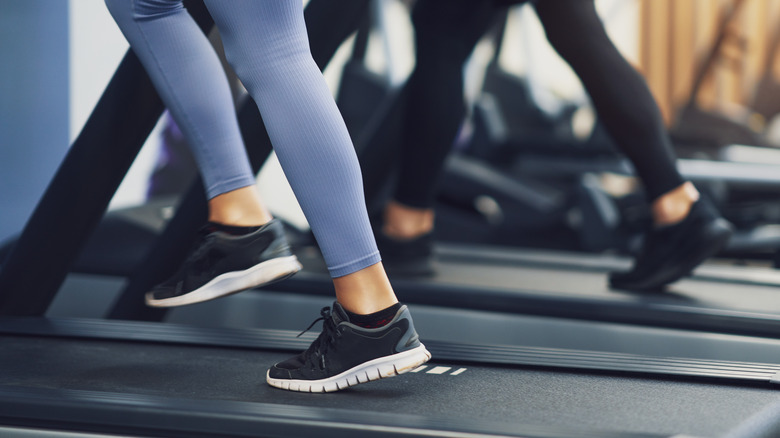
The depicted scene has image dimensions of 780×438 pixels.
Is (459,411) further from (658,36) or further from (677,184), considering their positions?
(658,36)

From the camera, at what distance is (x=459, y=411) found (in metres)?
0.99

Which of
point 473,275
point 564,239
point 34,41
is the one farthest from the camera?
point 564,239

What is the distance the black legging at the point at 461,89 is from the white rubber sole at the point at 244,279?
0.78m

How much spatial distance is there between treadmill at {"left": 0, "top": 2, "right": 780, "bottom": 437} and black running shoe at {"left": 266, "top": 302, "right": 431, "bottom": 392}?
0.02 m

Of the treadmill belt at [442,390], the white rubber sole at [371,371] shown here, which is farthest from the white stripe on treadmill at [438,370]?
Answer: the white rubber sole at [371,371]

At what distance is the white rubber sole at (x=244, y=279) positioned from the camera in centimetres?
110

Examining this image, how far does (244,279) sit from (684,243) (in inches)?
36.4

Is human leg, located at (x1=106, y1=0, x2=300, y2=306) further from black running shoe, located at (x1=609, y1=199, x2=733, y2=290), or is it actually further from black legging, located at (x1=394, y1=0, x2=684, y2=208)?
black running shoe, located at (x1=609, y1=199, x2=733, y2=290)

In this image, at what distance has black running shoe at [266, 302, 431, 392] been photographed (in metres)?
1.01

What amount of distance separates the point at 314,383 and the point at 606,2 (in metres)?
6.12

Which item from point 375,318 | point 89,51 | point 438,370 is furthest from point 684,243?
point 89,51

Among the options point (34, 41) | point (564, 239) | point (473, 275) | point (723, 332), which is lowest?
point (564, 239)

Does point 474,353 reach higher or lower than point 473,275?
higher

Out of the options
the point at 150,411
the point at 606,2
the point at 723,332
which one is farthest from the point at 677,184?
the point at 606,2
